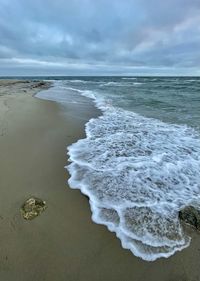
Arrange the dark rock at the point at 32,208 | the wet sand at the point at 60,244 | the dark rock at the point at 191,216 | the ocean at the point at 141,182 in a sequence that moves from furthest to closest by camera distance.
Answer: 1. the dark rock at the point at 32,208
2. the dark rock at the point at 191,216
3. the ocean at the point at 141,182
4. the wet sand at the point at 60,244

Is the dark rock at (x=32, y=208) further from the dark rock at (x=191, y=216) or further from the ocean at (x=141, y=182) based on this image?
the dark rock at (x=191, y=216)

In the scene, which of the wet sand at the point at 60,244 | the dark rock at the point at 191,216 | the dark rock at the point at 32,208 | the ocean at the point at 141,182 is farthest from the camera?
the dark rock at the point at 32,208

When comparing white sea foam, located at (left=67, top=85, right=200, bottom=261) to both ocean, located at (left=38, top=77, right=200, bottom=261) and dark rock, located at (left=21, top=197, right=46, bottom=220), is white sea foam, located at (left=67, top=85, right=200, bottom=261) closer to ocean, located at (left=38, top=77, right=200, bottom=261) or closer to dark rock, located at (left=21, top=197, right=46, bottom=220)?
ocean, located at (left=38, top=77, right=200, bottom=261)

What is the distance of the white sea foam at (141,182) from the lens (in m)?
2.71

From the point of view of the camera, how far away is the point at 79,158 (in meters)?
4.93

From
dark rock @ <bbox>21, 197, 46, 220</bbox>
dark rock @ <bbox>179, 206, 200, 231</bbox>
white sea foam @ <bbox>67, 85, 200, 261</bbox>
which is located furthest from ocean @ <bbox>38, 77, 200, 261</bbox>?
dark rock @ <bbox>21, 197, 46, 220</bbox>

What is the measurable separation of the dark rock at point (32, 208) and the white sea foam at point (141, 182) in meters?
0.77

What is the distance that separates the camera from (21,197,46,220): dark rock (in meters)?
2.94

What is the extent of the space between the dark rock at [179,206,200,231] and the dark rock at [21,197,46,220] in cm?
209

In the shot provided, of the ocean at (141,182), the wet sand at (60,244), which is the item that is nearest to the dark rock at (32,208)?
the wet sand at (60,244)

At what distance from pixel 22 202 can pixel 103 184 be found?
1442mm

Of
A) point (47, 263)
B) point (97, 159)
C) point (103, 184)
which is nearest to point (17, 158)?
point (97, 159)

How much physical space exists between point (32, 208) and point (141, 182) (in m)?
2.03

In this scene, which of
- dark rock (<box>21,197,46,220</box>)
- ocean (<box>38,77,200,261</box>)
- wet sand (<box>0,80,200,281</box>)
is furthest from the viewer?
dark rock (<box>21,197,46,220</box>)
